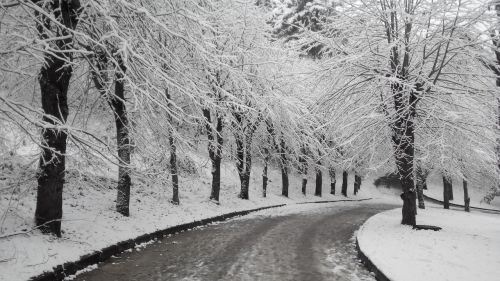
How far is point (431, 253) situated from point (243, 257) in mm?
4536

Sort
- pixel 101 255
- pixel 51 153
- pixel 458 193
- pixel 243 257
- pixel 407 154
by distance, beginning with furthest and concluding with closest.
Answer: pixel 458 193
pixel 407 154
pixel 243 257
pixel 101 255
pixel 51 153

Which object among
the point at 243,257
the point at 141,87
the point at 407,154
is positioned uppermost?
the point at 141,87

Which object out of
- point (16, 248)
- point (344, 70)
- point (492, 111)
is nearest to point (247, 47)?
point (344, 70)

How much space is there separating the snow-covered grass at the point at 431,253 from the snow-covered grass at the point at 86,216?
16.7 feet

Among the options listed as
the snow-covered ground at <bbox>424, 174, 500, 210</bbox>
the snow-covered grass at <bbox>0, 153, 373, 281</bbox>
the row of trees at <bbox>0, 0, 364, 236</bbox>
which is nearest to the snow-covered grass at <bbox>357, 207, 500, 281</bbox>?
the row of trees at <bbox>0, 0, 364, 236</bbox>

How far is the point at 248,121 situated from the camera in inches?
856

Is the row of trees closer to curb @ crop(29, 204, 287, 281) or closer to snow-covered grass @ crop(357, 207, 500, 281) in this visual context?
curb @ crop(29, 204, 287, 281)

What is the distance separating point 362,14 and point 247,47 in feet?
23.7

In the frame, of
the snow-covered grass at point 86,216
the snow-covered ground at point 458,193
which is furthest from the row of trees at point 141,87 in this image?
the snow-covered ground at point 458,193

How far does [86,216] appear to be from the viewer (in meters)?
11.2

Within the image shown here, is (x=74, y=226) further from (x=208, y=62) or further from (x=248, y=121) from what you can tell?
(x=248, y=121)

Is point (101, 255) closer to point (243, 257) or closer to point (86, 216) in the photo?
point (86, 216)

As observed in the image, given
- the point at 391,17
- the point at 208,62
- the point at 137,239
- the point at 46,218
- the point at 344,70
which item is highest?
the point at 391,17

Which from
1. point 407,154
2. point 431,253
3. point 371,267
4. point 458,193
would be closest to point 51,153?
point 371,267
